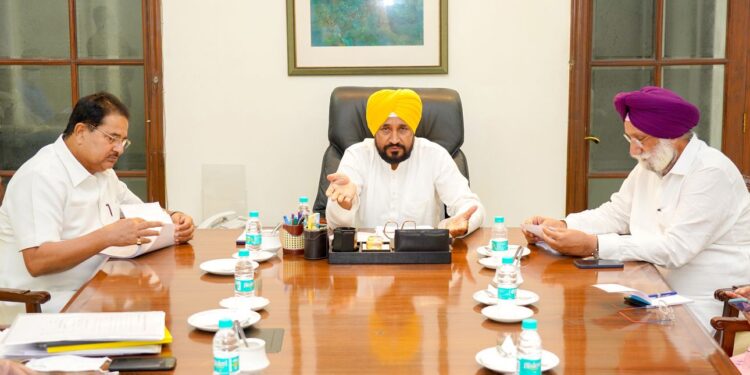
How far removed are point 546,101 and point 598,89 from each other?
0.30 meters

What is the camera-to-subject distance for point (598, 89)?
454 centimetres

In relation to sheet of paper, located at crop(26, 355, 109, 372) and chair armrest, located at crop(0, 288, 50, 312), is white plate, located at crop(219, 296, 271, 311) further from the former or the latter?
chair armrest, located at crop(0, 288, 50, 312)

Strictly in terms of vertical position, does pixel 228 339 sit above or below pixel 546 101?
below

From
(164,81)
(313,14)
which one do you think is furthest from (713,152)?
(164,81)

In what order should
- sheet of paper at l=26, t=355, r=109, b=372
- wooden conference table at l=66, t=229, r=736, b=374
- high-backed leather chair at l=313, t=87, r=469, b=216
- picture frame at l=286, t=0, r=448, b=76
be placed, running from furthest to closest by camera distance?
picture frame at l=286, t=0, r=448, b=76 → high-backed leather chair at l=313, t=87, r=469, b=216 → wooden conference table at l=66, t=229, r=736, b=374 → sheet of paper at l=26, t=355, r=109, b=372

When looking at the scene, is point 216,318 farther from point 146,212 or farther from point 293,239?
point 146,212

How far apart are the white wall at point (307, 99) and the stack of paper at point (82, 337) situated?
2.73 m

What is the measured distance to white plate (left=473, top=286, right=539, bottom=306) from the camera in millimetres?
2193

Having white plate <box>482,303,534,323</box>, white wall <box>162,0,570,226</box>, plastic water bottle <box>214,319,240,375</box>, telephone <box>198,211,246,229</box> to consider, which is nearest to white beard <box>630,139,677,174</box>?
white plate <box>482,303,534,323</box>

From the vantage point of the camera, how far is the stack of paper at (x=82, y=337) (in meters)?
1.77

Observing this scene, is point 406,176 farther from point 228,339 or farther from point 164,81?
point 228,339

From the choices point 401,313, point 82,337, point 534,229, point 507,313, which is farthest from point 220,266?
point 534,229

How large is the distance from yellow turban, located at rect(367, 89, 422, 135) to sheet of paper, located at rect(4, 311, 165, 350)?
188 centimetres

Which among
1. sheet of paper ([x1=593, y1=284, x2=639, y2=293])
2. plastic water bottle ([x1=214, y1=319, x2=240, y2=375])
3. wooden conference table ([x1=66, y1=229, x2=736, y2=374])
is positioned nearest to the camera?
plastic water bottle ([x1=214, y1=319, x2=240, y2=375])
